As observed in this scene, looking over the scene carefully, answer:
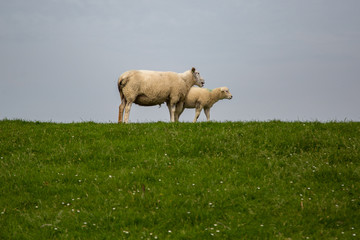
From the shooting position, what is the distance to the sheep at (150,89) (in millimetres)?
18375

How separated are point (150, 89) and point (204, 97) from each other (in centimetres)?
549

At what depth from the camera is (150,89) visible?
1859cm

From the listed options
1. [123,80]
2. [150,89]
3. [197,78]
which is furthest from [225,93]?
[123,80]

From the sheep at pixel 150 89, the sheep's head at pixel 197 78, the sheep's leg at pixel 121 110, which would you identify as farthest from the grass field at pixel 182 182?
the sheep's head at pixel 197 78

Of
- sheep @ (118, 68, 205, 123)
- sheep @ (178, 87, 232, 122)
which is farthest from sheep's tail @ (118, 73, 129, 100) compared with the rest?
sheep @ (178, 87, 232, 122)

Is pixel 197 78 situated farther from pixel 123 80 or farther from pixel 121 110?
pixel 121 110

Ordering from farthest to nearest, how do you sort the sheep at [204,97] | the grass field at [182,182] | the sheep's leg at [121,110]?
the sheep at [204,97]
the sheep's leg at [121,110]
the grass field at [182,182]

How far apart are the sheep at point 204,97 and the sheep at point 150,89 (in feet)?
10.0

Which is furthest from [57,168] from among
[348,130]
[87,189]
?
[348,130]

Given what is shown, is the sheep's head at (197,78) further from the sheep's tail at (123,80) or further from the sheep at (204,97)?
the sheep's tail at (123,80)

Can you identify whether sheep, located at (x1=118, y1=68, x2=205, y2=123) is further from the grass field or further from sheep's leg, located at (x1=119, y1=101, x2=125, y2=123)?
the grass field

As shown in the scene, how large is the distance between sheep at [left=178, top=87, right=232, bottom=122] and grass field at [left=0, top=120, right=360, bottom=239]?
8.86 m

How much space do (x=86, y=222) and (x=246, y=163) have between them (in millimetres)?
4726

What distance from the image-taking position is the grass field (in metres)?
7.52
